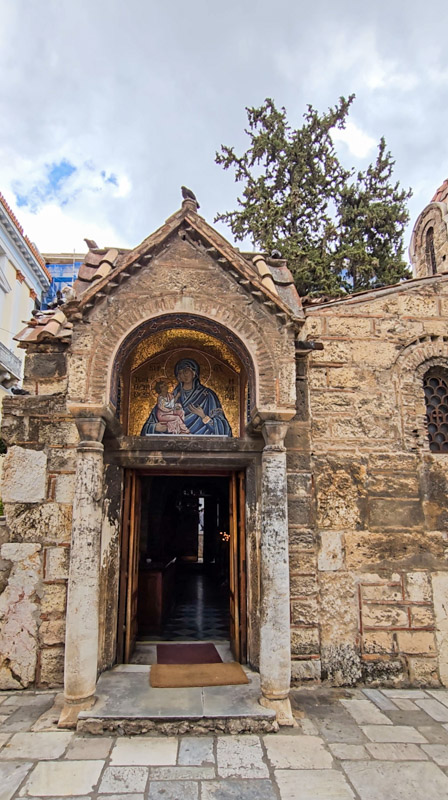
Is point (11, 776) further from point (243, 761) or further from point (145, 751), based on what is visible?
point (243, 761)

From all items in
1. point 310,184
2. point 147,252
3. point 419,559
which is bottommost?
point 419,559

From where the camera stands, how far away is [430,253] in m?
9.47

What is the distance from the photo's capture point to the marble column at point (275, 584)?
443 cm

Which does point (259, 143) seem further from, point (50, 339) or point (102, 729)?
point (102, 729)

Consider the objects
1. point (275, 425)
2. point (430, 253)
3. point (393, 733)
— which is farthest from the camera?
point (430, 253)

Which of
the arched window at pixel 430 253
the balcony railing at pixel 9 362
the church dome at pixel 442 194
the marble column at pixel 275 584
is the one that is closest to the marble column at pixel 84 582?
the marble column at pixel 275 584

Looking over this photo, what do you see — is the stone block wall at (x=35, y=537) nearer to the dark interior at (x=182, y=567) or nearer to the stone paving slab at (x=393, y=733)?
the dark interior at (x=182, y=567)

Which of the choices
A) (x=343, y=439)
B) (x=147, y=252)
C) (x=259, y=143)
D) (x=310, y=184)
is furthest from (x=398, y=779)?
(x=259, y=143)

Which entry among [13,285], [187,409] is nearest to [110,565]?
[187,409]

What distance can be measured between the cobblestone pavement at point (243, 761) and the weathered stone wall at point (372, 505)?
746 millimetres

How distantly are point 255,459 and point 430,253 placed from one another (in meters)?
6.54

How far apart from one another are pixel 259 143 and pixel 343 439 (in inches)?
454

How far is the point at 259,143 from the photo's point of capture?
1399 centimetres

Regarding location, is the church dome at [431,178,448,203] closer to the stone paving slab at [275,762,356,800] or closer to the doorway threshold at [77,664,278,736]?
the doorway threshold at [77,664,278,736]
